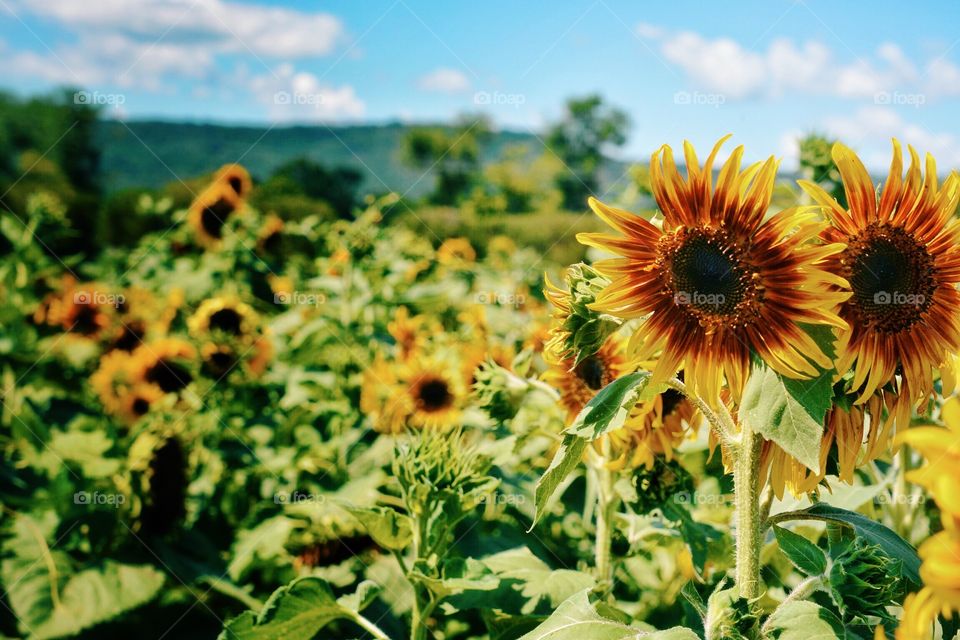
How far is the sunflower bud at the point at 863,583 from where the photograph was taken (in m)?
0.97

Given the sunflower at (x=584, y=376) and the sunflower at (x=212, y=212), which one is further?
the sunflower at (x=212, y=212)

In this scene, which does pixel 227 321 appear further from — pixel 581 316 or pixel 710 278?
pixel 710 278

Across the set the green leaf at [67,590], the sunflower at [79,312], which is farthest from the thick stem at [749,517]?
the sunflower at [79,312]

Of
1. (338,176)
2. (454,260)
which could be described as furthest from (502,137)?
(454,260)

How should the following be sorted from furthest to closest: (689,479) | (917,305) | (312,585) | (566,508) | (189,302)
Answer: (189,302), (566,508), (689,479), (312,585), (917,305)

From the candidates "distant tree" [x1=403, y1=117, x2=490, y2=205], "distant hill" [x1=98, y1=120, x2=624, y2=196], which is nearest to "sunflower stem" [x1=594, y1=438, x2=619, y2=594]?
"distant tree" [x1=403, y1=117, x2=490, y2=205]

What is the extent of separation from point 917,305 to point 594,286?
46 cm

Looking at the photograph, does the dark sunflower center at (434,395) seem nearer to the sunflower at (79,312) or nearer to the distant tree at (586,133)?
the sunflower at (79,312)

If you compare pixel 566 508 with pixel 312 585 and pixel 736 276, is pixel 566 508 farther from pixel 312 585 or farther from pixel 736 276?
pixel 736 276

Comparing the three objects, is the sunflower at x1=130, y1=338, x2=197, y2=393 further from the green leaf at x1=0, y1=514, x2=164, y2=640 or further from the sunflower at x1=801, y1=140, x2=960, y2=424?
the sunflower at x1=801, y1=140, x2=960, y2=424

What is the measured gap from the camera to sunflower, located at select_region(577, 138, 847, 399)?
3.36 feet

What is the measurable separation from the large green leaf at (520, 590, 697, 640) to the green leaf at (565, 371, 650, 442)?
0.28 metres

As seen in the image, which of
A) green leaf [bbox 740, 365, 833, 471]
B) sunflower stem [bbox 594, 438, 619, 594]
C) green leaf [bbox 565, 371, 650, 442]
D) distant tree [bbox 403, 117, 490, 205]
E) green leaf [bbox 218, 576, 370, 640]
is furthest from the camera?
distant tree [bbox 403, 117, 490, 205]

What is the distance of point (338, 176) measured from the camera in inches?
1806
